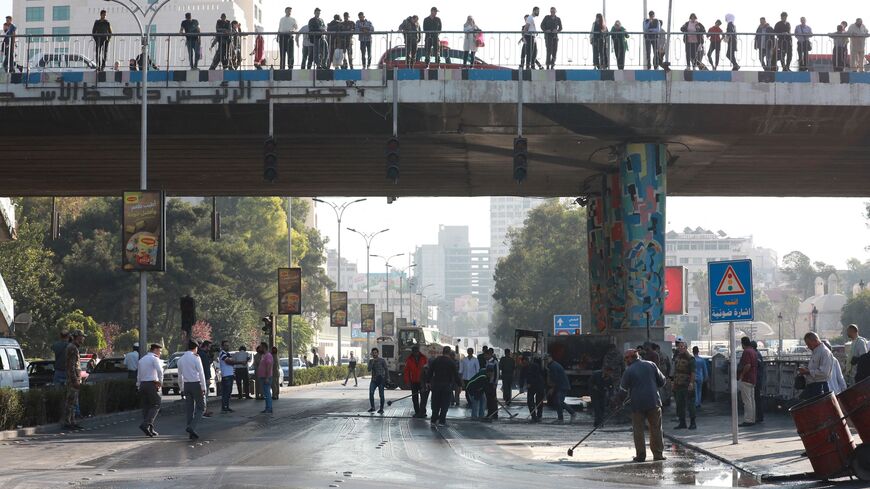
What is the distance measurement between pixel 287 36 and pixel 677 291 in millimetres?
25551

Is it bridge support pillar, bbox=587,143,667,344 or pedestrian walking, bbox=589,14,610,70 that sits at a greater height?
pedestrian walking, bbox=589,14,610,70

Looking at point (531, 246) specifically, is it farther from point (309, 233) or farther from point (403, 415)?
point (403, 415)

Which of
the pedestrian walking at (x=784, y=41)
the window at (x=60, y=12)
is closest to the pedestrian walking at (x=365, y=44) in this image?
the pedestrian walking at (x=784, y=41)

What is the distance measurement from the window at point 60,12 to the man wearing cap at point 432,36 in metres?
100

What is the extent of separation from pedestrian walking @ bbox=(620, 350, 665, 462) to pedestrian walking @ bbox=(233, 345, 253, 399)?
21.7m

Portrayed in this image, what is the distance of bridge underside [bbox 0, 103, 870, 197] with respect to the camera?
3300 cm

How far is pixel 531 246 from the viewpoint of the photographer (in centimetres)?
10138

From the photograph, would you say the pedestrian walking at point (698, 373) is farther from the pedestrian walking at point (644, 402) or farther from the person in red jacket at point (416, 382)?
the pedestrian walking at point (644, 402)

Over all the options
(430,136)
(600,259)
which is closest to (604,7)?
(600,259)

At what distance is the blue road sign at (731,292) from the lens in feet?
64.6

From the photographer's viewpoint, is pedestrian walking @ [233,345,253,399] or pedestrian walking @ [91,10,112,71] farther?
pedestrian walking @ [233,345,253,399]

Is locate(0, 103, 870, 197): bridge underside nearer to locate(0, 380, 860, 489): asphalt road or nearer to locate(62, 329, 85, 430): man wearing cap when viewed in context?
locate(0, 380, 860, 489): asphalt road

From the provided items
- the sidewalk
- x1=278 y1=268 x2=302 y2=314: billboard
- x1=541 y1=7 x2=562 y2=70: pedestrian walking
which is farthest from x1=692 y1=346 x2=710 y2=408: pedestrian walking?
x1=278 y1=268 x2=302 y2=314: billboard

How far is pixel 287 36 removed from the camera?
108 ft
